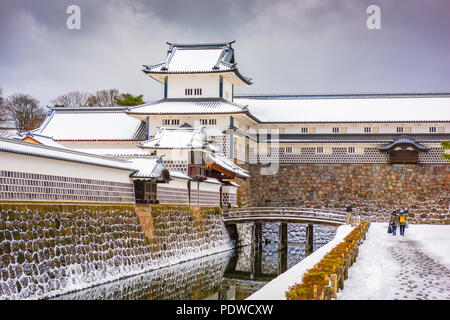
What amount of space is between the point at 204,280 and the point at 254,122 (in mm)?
24350

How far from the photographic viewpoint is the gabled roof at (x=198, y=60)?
137 feet

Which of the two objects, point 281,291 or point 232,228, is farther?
point 232,228

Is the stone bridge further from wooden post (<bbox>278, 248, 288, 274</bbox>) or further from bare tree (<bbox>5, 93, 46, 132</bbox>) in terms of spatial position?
bare tree (<bbox>5, 93, 46, 132</bbox>)

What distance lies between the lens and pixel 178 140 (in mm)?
32875

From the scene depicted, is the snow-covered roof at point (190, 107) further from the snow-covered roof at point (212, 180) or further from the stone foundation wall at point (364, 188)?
the stone foundation wall at point (364, 188)

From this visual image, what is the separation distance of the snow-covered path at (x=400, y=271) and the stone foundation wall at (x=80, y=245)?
8.14 metres

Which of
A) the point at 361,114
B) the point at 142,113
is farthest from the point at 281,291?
the point at 361,114

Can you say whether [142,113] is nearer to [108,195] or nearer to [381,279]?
[108,195]

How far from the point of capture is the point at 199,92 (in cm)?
4275

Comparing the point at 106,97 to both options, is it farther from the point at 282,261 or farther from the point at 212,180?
the point at 282,261

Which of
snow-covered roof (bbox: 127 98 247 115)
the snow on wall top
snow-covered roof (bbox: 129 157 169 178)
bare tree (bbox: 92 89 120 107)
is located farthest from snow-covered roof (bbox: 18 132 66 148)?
bare tree (bbox: 92 89 120 107)
